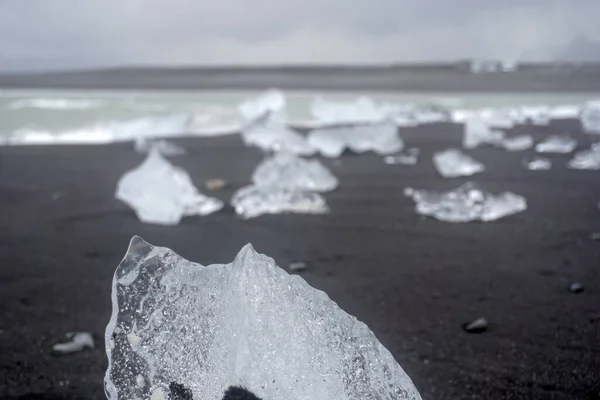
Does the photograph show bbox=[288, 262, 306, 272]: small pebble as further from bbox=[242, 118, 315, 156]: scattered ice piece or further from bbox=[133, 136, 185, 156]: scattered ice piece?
bbox=[133, 136, 185, 156]: scattered ice piece

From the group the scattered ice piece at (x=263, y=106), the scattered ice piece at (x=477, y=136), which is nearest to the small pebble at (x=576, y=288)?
the scattered ice piece at (x=477, y=136)

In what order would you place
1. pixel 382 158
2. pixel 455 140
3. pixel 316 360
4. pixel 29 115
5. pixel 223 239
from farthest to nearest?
1. pixel 29 115
2. pixel 455 140
3. pixel 382 158
4. pixel 223 239
5. pixel 316 360

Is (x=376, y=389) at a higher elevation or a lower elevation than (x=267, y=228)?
higher

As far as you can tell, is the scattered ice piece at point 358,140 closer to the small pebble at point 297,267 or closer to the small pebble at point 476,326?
the small pebble at point 297,267

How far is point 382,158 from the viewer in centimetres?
497

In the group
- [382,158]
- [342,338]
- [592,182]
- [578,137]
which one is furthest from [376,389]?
[578,137]

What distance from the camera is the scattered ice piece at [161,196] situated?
A: 3314 millimetres

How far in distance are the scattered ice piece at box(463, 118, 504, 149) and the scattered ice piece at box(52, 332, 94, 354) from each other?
4.42 meters

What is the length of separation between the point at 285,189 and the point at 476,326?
1823 millimetres

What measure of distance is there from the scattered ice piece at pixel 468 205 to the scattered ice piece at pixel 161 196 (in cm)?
128

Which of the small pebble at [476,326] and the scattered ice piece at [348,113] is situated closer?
the small pebble at [476,326]

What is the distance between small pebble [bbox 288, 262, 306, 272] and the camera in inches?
101

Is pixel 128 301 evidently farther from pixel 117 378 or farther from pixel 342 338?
pixel 342 338

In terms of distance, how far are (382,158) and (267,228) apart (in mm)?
2099
